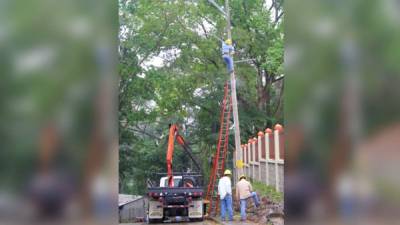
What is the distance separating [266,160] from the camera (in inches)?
598

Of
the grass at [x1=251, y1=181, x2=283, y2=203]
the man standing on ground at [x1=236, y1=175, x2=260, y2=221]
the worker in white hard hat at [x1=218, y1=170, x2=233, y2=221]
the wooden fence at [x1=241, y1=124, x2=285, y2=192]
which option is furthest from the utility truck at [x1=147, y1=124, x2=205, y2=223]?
the wooden fence at [x1=241, y1=124, x2=285, y2=192]

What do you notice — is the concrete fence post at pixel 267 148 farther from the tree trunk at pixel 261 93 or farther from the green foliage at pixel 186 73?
the tree trunk at pixel 261 93

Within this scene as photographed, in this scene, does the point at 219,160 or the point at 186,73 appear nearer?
the point at 219,160

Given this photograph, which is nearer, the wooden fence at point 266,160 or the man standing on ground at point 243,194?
the man standing on ground at point 243,194

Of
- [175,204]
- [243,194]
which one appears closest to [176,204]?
[175,204]

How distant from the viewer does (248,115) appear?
83.7 feet

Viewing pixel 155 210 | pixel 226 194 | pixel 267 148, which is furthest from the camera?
pixel 267 148

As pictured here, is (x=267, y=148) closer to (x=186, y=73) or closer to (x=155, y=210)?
(x=155, y=210)

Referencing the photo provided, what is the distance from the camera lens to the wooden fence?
12.4m

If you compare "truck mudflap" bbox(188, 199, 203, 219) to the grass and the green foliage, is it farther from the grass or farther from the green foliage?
the green foliage

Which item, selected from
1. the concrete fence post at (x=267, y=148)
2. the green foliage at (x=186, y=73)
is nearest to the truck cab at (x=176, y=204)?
the concrete fence post at (x=267, y=148)

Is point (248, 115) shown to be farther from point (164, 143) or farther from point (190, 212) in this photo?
point (190, 212)

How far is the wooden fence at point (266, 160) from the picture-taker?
487 inches

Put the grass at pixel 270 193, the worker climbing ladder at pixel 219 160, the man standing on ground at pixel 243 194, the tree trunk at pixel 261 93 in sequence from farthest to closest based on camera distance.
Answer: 1. the tree trunk at pixel 261 93
2. the worker climbing ladder at pixel 219 160
3. the grass at pixel 270 193
4. the man standing on ground at pixel 243 194
